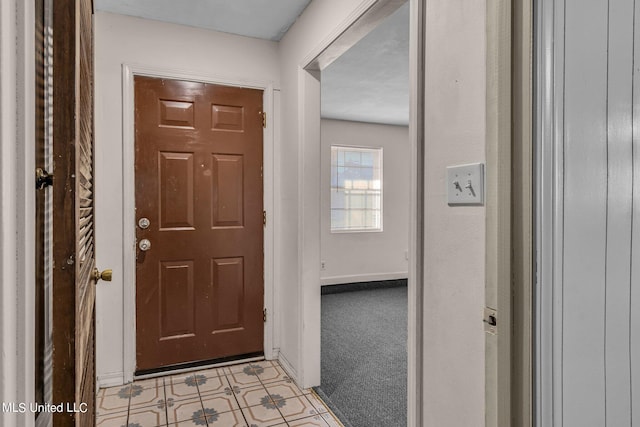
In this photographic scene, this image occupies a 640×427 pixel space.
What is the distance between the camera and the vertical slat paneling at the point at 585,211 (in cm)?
78

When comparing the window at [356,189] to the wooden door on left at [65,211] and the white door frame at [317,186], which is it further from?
the wooden door on left at [65,211]

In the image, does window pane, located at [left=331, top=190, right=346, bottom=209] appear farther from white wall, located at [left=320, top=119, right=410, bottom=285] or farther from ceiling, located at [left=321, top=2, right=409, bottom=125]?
ceiling, located at [left=321, top=2, right=409, bottom=125]

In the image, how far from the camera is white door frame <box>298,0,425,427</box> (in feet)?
4.29

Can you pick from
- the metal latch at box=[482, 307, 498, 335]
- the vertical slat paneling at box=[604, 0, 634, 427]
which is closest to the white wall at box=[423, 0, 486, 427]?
the metal latch at box=[482, 307, 498, 335]

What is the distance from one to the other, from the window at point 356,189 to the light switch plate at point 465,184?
13.2 feet

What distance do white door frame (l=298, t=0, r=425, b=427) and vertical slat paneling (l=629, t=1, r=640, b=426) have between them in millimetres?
576

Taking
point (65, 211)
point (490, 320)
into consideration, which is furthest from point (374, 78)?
point (65, 211)

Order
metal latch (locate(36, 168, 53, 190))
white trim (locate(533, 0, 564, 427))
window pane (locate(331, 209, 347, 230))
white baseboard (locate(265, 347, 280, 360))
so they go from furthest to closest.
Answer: window pane (locate(331, 209, 347, 230)) → white baseboard (locate(265, 347, 280, 360)) → white trim (locate(533, 0, 564, 427)) → metal latch (locate(36, 168, 53, 190))

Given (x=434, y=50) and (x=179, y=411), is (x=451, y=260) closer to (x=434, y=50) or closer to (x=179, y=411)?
(x=434, y=50)

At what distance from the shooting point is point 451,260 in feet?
3.89

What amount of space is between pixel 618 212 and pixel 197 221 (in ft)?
7.66
